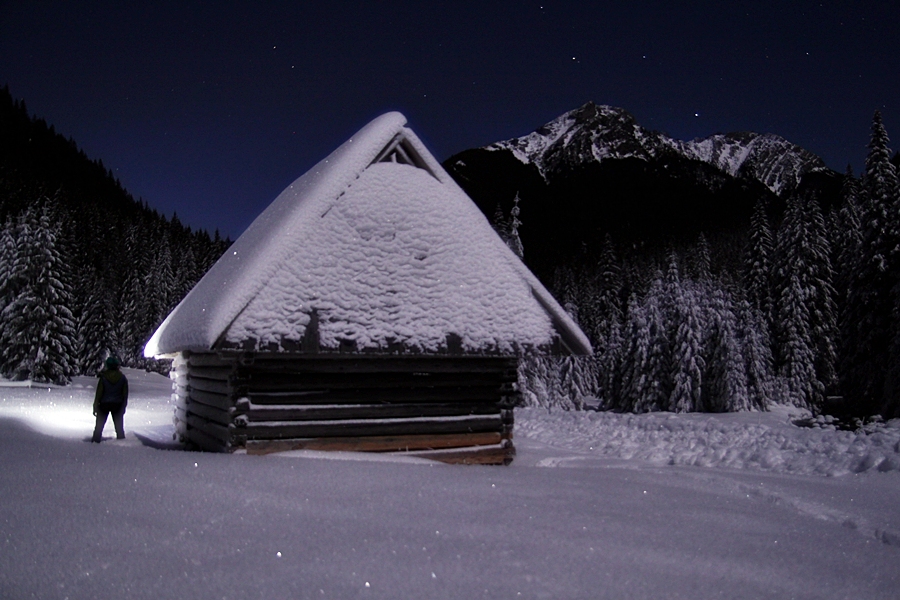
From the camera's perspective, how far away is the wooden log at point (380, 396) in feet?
28.1

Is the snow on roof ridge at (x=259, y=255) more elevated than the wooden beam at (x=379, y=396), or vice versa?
the snow on roof ridge at (x=259, y=255)

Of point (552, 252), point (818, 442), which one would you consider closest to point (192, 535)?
point (818, 442)

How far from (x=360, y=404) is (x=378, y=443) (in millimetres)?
698

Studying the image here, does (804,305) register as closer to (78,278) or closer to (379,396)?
(379,396)

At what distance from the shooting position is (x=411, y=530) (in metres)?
4.57

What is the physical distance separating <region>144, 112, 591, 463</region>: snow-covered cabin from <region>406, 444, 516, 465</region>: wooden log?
0.09ft

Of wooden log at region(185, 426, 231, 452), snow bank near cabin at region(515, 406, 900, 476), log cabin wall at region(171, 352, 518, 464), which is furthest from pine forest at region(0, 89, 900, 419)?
wooden log at region(185, 426, 231, 452)

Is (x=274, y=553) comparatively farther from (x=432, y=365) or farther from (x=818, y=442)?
(x=818, y=442)

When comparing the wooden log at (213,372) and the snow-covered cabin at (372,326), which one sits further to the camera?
the wooden log at (213,372)

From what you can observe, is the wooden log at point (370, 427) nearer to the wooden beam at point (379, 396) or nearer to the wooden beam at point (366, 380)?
the wooden beam at point (379, 396)

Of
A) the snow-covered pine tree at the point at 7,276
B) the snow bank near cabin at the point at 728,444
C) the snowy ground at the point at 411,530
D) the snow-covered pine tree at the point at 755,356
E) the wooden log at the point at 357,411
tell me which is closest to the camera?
the snowy ground at the point at 411,530

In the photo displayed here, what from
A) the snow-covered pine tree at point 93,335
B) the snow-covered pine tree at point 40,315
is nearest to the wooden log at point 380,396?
the snow-covered pine tree at point 40,315

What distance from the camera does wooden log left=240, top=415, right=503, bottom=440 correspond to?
27.8 ft

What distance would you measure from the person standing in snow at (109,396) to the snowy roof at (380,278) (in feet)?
2.90
